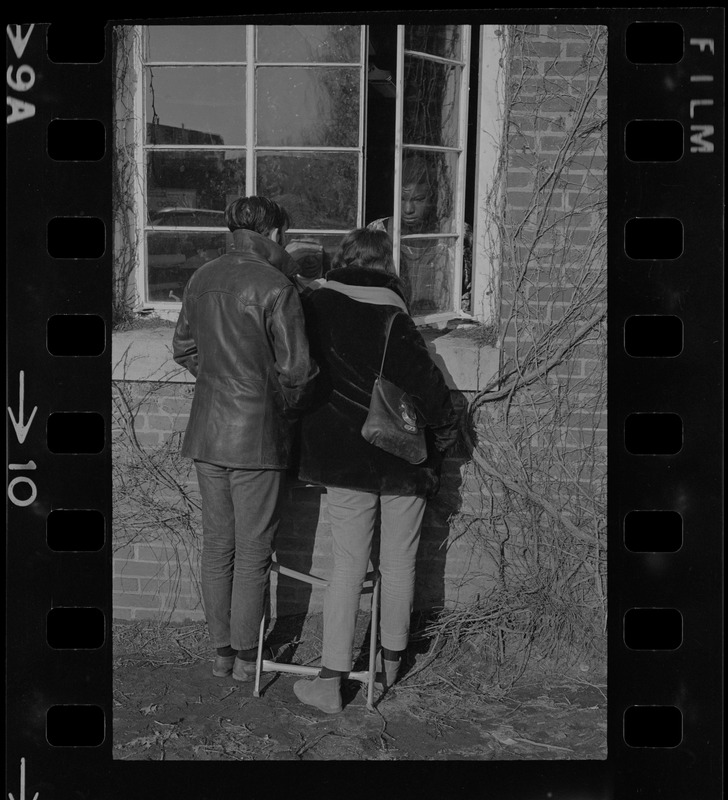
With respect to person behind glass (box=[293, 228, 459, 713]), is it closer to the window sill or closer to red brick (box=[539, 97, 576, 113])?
the window sill

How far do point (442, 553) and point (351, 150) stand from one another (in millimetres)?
2072

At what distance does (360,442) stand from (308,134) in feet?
5.40

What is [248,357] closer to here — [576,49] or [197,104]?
[197,104]

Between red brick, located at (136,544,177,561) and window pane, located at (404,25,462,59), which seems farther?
red brick, located at (136,544,177,561)

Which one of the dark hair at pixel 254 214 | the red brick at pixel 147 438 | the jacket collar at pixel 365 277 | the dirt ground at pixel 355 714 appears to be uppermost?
the dark hair at pixel 254 214

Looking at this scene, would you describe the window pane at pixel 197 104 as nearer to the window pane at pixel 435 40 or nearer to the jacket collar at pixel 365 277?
the window pane at pixel 435 40

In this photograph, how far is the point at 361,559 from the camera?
4559 millimetres

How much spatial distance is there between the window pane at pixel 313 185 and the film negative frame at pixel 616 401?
3.64 ft

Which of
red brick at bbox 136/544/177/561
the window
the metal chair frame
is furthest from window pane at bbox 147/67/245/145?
the metal chair frame

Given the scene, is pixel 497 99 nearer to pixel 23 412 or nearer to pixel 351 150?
pixel 351 150

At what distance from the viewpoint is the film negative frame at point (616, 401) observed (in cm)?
402

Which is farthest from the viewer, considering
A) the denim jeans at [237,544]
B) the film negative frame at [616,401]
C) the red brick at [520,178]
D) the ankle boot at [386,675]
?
the red brick at [520,178]

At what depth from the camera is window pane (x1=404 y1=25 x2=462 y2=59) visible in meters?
5.05

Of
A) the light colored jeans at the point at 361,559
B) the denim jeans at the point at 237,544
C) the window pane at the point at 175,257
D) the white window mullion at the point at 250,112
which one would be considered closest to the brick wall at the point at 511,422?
the denim jeans at the point at 237,544
